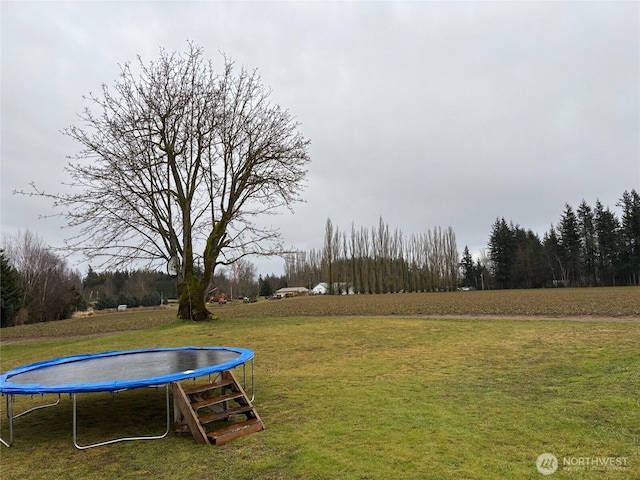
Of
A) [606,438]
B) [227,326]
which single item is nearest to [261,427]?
[606,438]

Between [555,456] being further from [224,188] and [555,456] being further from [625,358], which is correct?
[224,188]

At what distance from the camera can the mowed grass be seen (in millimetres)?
3504

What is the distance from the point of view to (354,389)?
6.13 m

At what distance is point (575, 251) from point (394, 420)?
63.3m

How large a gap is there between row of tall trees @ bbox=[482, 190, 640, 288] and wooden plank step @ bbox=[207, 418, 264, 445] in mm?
62478

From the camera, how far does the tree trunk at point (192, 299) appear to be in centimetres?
1744

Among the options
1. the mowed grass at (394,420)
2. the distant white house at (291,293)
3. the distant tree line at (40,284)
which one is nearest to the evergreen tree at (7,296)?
the distant tree line at (40,284)

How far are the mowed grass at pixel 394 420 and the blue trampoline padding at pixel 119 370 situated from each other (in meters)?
0.61

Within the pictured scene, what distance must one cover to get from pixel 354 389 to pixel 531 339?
6.49 m

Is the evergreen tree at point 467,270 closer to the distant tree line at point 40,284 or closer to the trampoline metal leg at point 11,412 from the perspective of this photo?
the distant tree line at point 40,284

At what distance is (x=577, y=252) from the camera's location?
5656 centimetres

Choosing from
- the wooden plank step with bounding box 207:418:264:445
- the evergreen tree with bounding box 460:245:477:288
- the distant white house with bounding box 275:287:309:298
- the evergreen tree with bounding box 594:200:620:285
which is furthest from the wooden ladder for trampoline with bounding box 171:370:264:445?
the evergreen tree with bounding box 460:245:477:288

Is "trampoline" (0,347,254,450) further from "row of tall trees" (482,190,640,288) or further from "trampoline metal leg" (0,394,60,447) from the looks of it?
"row of tall trees" (482,190,640,288)

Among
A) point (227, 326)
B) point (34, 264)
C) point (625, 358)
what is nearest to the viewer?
point (625, 358)
